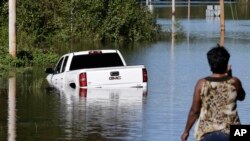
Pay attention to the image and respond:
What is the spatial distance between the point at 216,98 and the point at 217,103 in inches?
2.1

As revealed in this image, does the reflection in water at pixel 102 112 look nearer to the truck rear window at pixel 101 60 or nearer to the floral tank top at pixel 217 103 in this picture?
the truck rear window at pixel 101 60

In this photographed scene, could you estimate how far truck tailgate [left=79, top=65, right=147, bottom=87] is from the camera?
77.0ft

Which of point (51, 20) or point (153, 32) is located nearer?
point (51, 20)

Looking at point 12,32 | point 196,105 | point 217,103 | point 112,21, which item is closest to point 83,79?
point 12,32

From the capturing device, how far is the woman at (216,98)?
346 inches

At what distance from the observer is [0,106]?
20156 mm

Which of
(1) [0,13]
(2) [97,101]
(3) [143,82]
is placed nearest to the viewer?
(2) [97,101]

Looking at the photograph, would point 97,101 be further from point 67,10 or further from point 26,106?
point 67,10

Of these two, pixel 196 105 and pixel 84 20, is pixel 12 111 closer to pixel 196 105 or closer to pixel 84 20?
pixel 196 105

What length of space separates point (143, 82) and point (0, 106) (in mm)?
5074

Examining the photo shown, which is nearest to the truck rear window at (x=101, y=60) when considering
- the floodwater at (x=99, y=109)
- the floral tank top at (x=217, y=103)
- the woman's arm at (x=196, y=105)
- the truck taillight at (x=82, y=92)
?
the floodwater at (x=99, y=109)

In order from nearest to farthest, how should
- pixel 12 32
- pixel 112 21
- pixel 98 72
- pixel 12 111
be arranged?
pixel 12 111 < pixel 98 72 < pixel 12 32 < pixel 112 21

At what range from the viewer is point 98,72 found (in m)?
23.6

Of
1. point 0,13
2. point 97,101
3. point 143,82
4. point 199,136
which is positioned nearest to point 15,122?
point 97,101
